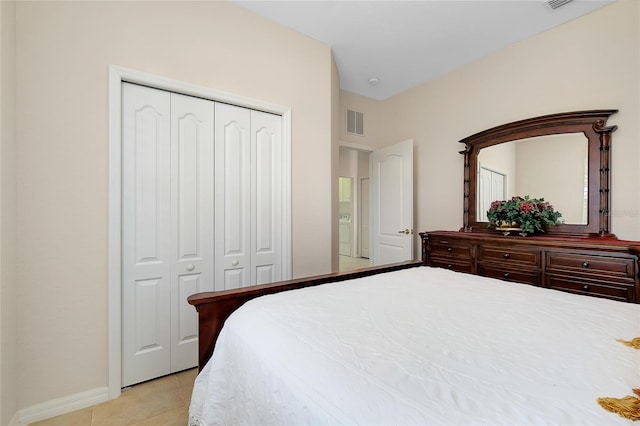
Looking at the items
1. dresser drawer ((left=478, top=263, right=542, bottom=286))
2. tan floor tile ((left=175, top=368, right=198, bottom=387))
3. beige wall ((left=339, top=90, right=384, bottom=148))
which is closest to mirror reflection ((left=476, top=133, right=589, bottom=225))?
dresser drawer ((left=478, top=263, right=542, bottom=286))

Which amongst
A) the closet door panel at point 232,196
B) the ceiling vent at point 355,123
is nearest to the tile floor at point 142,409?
the closet door panel at point 232,196

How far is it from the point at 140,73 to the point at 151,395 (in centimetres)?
221

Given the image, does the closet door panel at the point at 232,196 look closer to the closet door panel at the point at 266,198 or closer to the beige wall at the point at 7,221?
the closet door panel at the point at 266,198

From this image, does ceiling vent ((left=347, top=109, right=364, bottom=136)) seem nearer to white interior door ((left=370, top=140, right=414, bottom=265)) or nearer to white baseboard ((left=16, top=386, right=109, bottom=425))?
white interior door ((left=370, top=140, right=414, bottom=265))

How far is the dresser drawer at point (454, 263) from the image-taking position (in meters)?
2.76

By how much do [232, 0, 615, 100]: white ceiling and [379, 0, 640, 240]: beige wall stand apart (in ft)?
0.51

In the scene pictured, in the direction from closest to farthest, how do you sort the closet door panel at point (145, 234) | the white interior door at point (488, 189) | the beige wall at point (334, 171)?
the closet door panel at point (145, 234) < the white interior door at point (488, 189) < the beige wall at point (334, 171)

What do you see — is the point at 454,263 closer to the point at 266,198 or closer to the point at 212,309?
the point at 266,198

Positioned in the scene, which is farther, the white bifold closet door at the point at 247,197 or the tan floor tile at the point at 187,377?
the white bifold closet door at the point at 247,197

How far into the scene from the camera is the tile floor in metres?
1.70

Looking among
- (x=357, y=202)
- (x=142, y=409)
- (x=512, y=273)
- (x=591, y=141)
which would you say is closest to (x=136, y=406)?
(x=142, y=409)

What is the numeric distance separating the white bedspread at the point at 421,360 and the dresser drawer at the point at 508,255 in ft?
3.41

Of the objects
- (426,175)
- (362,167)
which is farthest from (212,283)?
(362,167)

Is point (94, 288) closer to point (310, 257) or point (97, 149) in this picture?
point (97, 149)
